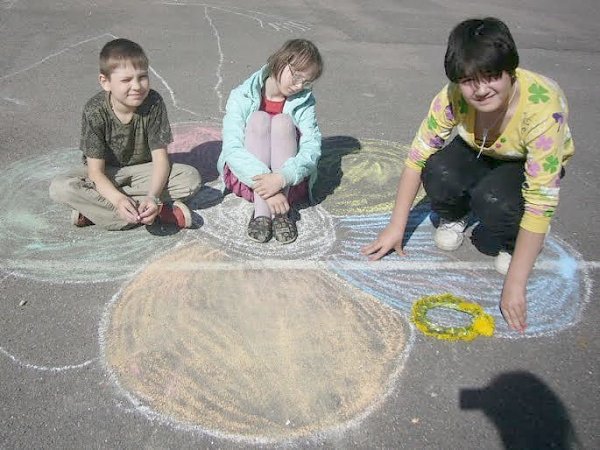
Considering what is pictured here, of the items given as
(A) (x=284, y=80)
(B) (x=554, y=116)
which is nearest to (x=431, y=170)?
(B) (x=554, y=116)

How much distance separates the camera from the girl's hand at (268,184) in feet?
9.48

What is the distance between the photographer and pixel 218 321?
2.44 meters

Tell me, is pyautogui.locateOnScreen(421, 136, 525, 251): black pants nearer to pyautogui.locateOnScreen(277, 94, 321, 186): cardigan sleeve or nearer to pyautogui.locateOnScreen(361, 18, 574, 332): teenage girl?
pyautogui.locateOnScreen(361, 18, 574, 332): teenage girl

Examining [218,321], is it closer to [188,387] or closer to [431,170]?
[188,387]

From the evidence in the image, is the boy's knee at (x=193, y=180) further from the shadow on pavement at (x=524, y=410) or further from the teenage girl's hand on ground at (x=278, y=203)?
the shadow on pavement at (x=524, y=410)

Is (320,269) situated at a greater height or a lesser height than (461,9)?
lesser

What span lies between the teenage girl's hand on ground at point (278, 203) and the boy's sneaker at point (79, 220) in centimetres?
101

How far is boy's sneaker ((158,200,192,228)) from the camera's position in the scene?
118 inches

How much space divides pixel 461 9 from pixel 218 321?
27.2 ft

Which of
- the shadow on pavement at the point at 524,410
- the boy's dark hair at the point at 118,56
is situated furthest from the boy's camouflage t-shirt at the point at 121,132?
the shadow on pavement at the point at 524,410

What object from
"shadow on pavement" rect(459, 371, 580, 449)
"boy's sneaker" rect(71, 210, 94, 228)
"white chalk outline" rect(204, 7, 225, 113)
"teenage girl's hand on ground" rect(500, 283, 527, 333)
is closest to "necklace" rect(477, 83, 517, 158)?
"teenage girl's hand on ground" rect(500, 283, 527, 333)

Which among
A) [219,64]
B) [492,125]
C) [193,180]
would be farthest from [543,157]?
[219,64]

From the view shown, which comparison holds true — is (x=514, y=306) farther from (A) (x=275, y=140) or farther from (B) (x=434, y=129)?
(A) (x=275, y=140)

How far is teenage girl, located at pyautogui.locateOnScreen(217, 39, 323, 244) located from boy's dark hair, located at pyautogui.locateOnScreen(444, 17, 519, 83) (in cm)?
100
